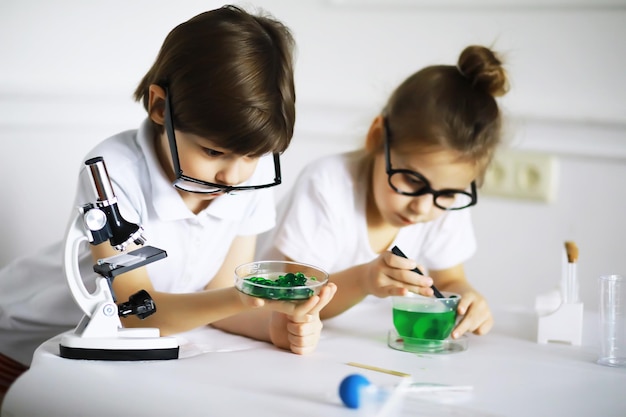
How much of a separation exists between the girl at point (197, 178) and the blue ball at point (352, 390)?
16cm

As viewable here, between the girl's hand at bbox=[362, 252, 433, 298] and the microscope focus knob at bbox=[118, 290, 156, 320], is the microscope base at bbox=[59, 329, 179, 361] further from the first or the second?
the girl's hand at bbox=[362, 252, 433, 298]

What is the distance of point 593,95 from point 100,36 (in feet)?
4.11

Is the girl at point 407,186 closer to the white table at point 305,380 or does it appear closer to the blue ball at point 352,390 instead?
the white table at point 305,380

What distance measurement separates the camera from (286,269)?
1135 mm

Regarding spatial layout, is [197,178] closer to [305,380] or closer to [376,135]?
[305,380]

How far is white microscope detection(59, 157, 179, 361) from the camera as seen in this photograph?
982 mm

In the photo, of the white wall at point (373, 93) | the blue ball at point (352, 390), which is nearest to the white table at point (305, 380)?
the blue ball at point (352, 390)

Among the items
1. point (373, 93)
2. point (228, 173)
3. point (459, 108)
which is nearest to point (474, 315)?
point (459, 108)

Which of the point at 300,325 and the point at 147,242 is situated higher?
the point at 147,242

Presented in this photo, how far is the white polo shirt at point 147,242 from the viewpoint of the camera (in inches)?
49.6

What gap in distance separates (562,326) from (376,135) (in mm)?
524

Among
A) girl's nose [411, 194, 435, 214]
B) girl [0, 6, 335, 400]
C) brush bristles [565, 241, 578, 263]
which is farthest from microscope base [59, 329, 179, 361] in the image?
brush bristles [565, 241, 578, 263]

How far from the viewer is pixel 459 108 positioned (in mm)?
1463

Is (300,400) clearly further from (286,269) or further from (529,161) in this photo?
(529,161)
